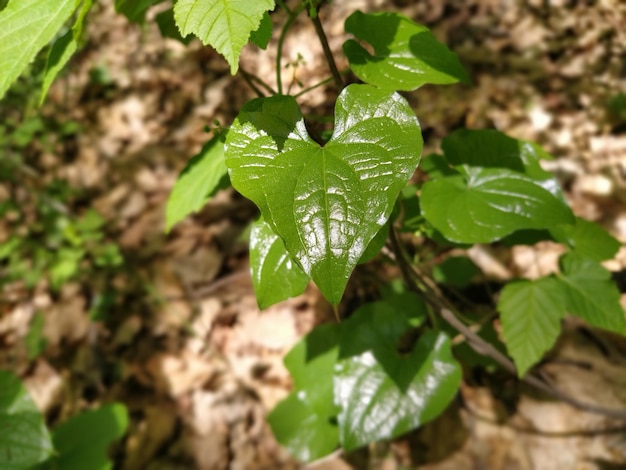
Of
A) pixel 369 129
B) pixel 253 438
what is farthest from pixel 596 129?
pixel 253 438

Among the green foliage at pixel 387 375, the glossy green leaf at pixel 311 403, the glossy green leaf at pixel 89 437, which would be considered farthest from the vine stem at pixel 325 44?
the glossy green leaf at pixel 89 437

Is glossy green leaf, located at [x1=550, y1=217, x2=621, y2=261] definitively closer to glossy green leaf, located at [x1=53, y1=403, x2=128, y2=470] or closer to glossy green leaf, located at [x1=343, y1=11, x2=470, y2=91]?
glossy green leaf, located at [x1=343, y1=11, x2=470, y2=91]

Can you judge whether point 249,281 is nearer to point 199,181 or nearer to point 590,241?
point 199,181

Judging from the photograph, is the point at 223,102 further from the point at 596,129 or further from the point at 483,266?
the point at 596,129

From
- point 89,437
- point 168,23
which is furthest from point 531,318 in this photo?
point 89,437

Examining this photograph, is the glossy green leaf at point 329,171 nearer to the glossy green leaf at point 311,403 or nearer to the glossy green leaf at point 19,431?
the glossy green leaf at point 311,403
